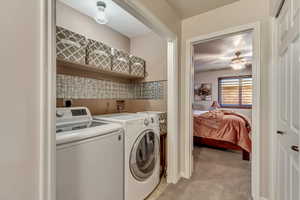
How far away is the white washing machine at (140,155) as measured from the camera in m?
1.38

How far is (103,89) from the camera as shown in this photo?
2.23 meters

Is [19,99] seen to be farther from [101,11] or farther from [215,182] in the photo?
[215,182]

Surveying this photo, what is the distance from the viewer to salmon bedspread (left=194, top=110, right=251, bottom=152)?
272 centimetres

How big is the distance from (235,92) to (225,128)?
322cm

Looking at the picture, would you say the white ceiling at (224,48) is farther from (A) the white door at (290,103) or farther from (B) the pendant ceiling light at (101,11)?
(B) the pendant ceiling light at (101,11)

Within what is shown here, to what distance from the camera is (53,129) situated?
26.9 inches

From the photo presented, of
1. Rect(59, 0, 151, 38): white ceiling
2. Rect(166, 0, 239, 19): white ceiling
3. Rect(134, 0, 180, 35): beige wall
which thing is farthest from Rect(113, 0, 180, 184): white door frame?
Rect(59, 0, 151, 38): white ceiling

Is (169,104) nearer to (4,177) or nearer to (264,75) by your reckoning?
(264,75)

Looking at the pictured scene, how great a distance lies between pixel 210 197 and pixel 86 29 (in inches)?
112

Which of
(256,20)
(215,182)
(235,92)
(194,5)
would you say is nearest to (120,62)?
(194,5)

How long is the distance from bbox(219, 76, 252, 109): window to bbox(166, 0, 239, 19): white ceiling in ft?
14.7

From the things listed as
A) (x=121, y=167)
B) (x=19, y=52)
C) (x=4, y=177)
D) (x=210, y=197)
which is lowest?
(x=210, y=197)

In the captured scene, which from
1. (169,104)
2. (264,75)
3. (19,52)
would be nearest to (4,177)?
(19,52)

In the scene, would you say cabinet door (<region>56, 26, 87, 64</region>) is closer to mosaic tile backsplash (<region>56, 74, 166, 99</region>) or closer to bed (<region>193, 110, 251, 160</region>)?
mosaic tile backsplash (<region>56, 74, 166, 99</region>)
